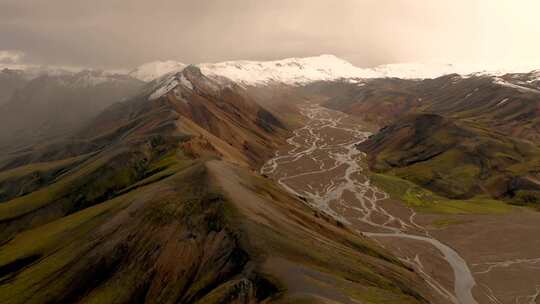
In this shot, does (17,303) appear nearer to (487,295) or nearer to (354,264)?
(354,264)

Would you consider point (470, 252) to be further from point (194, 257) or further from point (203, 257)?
point (194, 257)

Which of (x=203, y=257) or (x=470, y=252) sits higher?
(x=203, y=257)

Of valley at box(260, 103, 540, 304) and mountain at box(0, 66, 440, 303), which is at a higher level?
mountain at box(0, 66, 440, 303)

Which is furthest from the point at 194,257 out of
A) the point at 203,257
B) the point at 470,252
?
the point at 470,252

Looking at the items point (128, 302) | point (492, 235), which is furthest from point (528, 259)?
point (128, 302)

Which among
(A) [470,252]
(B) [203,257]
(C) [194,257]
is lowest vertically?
(A) [470,252]

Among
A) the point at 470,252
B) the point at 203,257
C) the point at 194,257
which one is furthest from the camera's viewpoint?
the point at 470,252

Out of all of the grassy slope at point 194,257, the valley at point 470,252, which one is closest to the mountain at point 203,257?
the grassy slope at point 194,257

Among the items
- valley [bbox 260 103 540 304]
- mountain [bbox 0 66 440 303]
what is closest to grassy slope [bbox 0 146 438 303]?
mountain [bbox 0 66 440 303]

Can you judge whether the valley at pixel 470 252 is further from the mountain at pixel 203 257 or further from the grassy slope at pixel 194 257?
the grassy slope at pixel 194 257

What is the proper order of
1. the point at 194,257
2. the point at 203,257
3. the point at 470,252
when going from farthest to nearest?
the point at 470,252
the point at 194,257
the point at 203,257

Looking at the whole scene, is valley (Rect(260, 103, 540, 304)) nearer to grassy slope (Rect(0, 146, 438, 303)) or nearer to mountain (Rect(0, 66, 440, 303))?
mountain (Rect(0, 66, 440, 303))
